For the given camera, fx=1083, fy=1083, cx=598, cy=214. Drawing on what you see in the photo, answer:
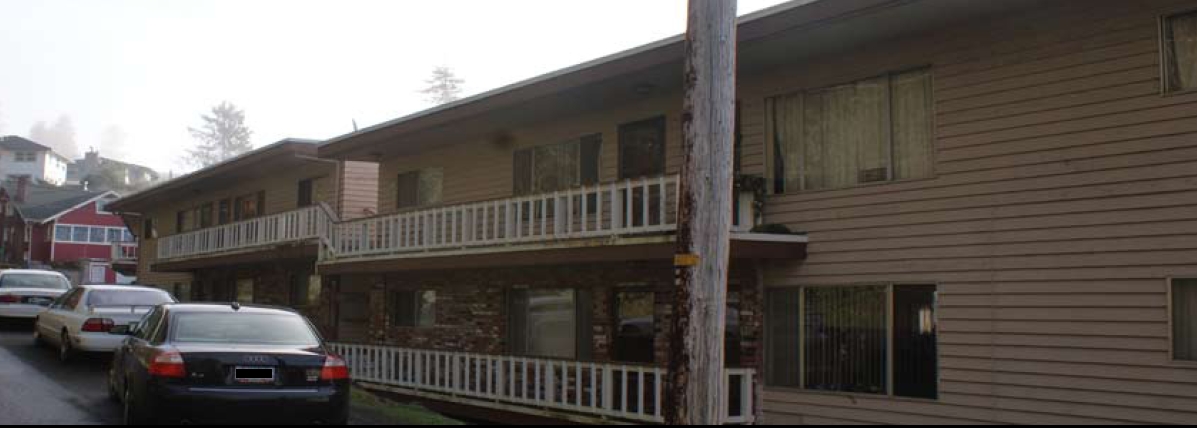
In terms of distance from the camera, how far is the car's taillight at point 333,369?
33.3 feet

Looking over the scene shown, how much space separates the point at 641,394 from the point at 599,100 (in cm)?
509

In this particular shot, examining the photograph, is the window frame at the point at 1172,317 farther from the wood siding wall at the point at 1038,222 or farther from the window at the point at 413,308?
the window at the point at 413,308

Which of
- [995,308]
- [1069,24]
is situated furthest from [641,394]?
[1069,24]

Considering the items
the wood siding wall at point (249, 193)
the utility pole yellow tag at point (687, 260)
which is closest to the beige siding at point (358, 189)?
the wood siding wall at point (249, 193)

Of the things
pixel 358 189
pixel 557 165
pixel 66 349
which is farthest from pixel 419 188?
pixel 66 349

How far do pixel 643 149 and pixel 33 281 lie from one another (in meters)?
16.3

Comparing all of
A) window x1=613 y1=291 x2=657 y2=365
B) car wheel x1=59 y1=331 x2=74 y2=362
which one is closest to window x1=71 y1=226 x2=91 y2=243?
car wheel x1=59 y1=331 x2=74 y2=362

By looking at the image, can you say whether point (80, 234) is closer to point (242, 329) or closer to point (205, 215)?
point (205, 215)

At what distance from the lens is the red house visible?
67000 mm

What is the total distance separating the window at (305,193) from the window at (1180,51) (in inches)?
835

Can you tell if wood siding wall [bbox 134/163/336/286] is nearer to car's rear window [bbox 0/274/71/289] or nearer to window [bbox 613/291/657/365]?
car's rear window [bbox 0/274/71/289]

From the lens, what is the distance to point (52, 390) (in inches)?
531

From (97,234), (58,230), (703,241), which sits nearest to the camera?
(703,241)

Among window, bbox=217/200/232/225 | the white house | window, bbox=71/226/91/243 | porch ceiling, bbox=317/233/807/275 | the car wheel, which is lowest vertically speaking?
the car wheel
